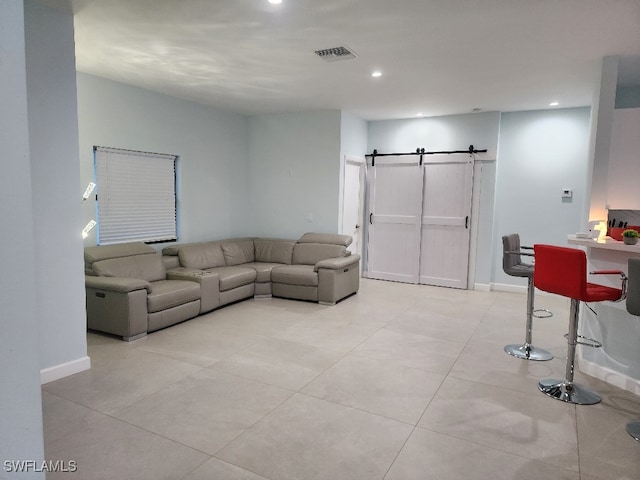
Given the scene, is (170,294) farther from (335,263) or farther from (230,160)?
(230,160)

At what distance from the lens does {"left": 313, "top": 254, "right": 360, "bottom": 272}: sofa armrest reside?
5.35 meters

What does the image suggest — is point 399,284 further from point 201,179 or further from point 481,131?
point 201,179

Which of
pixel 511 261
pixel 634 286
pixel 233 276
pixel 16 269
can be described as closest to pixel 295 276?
pixel 233 276

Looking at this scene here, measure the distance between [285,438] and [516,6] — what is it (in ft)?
10.6

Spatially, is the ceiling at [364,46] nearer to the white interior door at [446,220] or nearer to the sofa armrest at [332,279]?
the white interior door at [446,220]

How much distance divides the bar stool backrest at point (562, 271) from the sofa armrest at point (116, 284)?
3600 millimetres

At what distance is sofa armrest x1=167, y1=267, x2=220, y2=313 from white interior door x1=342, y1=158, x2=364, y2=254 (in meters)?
2.50

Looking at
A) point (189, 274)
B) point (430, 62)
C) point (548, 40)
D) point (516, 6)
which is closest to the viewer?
point (516, 6)

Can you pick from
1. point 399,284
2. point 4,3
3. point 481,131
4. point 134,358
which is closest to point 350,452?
point 134,358

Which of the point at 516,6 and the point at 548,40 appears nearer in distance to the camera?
the point at 516,6

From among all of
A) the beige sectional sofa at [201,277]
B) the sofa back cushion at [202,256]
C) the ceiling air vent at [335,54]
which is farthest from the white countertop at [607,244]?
the sofa back cushion at [202,256]

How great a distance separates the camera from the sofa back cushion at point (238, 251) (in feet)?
19.7

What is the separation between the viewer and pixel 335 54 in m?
3.70

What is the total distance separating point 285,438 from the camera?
7.84 feet
